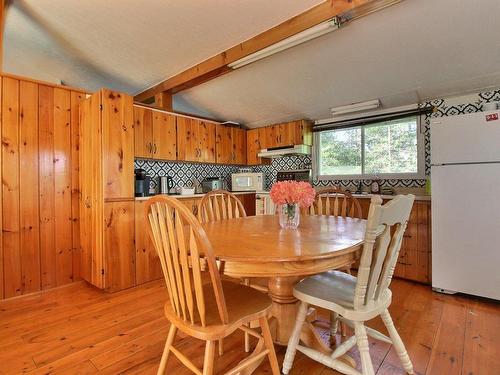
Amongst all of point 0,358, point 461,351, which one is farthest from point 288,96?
point 0,358

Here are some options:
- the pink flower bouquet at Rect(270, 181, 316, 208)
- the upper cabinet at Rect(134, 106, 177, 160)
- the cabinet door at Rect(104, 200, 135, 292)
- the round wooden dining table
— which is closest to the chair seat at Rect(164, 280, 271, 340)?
the round wooden dining table

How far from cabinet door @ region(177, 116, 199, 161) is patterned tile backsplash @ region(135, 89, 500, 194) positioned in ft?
1.14

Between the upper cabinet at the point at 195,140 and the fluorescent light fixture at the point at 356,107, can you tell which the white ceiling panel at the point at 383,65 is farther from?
the upper cabinet at the point at 195,140

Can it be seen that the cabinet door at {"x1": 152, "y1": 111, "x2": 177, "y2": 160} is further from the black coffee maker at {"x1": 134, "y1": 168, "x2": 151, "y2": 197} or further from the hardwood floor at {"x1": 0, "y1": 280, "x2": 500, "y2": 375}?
the hardwood floor at {"x1": 0, "y1": 280, "x2": 500, "y2": 375}

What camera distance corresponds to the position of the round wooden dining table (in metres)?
1.09

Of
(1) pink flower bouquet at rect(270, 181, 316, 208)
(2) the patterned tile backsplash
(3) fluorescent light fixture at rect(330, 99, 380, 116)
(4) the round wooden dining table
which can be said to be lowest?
(4) the round wooden dining table

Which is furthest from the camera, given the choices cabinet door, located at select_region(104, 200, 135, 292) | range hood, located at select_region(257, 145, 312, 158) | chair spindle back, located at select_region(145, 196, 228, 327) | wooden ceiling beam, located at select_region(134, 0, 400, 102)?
range hood, located at select_region(257, 145, 312, 158)

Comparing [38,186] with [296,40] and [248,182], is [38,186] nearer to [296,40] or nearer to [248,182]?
[248,182]

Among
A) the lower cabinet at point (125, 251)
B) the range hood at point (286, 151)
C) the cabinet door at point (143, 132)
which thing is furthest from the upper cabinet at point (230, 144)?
the lower cabinet at point (125, 251)

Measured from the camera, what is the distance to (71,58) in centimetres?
336

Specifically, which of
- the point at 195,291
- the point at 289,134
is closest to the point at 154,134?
the point at 289,134

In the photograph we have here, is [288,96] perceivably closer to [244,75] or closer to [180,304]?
[244,75]

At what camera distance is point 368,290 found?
120 cm

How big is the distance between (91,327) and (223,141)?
9.70 ft
